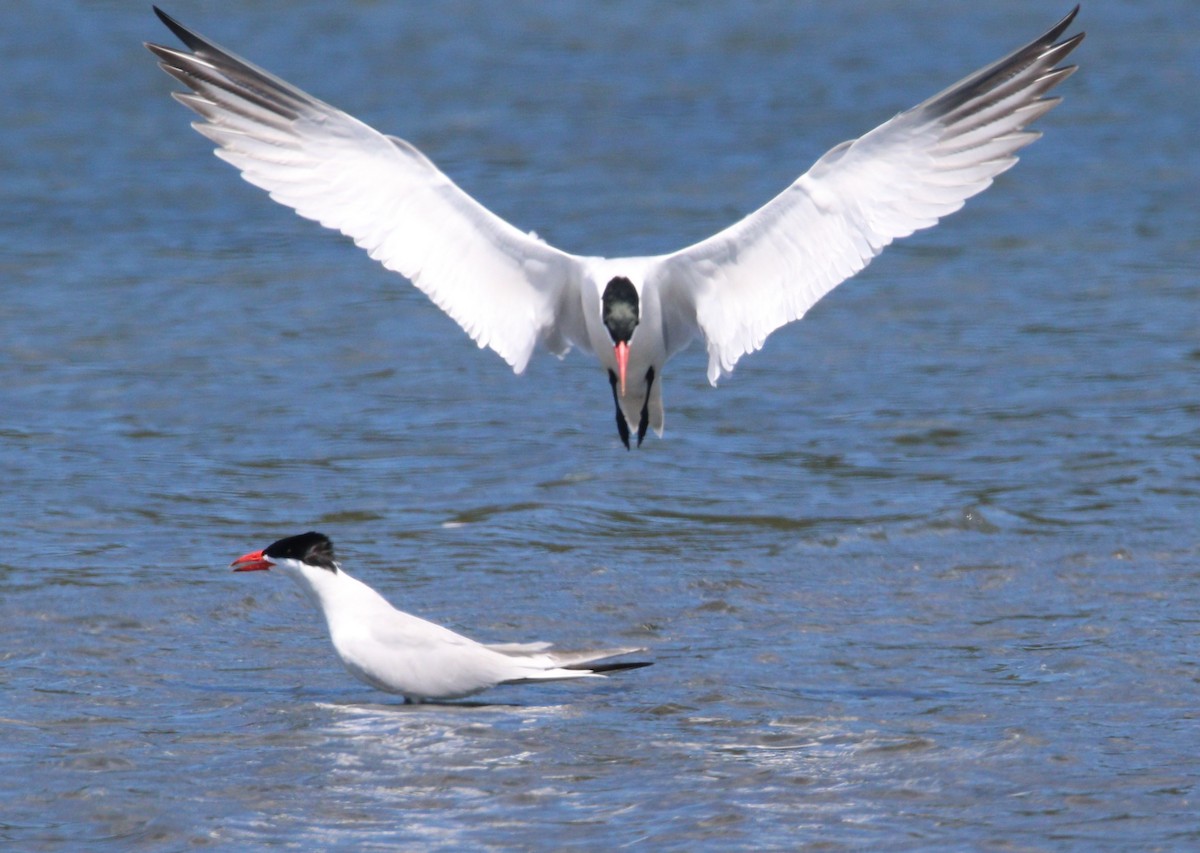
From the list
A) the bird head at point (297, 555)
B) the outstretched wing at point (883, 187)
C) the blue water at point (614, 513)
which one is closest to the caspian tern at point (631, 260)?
the outstretched wing at point (883, 187)

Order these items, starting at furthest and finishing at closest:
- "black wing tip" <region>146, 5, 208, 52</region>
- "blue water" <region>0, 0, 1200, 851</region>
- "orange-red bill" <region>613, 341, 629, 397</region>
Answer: "orange-red bill" <region>613, 341, 629, 397</region>
"black wing tip" <region>146, 5, 208, 52</region>
"blue water" <region>0, 0, 1200, 851</region>

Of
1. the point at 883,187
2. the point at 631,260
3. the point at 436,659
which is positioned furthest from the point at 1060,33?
the point at 436,659

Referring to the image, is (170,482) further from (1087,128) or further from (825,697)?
(1087,128)

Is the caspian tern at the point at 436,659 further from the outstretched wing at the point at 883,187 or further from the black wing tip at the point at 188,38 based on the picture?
the black wing tip at the point at 188,38

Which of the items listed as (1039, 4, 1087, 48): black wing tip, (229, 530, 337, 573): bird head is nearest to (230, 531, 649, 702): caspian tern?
(229, 530, 337, 573): bird head

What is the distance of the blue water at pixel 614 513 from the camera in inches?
215

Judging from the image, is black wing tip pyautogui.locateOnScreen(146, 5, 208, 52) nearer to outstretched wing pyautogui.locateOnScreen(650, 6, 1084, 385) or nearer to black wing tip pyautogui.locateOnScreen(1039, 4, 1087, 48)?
outstretched wing pyautogui.locateOnScreen(650, 6, 1084, 385)

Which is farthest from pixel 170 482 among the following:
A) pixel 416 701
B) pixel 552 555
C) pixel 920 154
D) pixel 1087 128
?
pixel 1087 128

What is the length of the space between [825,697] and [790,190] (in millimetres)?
1944

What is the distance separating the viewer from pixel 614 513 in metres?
8.76

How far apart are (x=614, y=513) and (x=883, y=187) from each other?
87.6 inches

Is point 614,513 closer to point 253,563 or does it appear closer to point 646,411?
point 646,411

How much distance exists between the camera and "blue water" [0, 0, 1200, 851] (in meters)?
5.47

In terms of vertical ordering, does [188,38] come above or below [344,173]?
above
